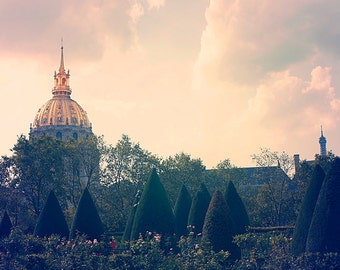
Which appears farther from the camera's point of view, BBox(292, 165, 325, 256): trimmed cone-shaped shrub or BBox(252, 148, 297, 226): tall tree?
BBox(252, 148, 297, 226): tall tree

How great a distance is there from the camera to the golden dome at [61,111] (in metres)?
175

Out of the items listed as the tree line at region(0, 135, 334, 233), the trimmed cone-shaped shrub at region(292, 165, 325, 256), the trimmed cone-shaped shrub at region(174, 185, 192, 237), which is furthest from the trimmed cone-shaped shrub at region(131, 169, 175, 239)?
the tree line at region(0, 135, 334, 233)

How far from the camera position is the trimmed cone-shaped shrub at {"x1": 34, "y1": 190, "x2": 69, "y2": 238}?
34.6 metres

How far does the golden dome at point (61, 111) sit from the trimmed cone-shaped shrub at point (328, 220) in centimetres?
15421

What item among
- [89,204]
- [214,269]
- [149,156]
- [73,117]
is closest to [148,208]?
[89,204]

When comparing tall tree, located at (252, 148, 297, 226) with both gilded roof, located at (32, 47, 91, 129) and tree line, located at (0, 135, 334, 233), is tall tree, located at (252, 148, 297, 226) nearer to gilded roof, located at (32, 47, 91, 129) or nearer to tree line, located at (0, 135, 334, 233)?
tree line, located at (0, 135, 334, 233)

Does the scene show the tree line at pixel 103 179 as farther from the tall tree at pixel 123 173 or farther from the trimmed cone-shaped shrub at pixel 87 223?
the trimmed cone-shaped shrub at pixel 87 223

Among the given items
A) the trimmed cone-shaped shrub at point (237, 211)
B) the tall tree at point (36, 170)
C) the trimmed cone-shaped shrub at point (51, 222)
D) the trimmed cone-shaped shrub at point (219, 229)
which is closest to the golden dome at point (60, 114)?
the tall tree at point (36, 170)

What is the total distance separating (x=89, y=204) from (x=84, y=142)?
30.3 m

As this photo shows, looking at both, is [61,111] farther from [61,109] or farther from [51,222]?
[51,222]

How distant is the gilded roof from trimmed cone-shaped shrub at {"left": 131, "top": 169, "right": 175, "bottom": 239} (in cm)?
14471

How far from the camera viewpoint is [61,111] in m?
176

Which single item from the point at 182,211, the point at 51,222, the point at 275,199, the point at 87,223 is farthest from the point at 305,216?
the point at 275,199

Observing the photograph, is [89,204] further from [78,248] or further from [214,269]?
[214,269]
